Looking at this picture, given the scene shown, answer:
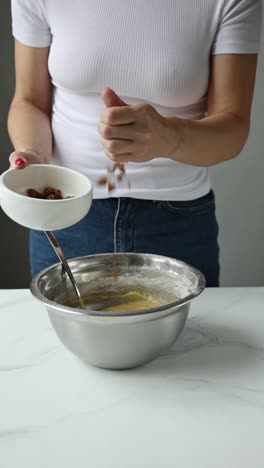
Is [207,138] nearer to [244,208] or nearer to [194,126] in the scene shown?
[194,126]

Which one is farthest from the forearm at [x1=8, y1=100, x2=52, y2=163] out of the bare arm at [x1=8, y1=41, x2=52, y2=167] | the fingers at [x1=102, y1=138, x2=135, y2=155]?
the fingers at [x1=102, y1=138, x2=135, y2=155]

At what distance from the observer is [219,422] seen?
0.82 metres

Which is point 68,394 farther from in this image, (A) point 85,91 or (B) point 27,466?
(A) point 85,91

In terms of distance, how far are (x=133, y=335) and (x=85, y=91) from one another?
0.62m

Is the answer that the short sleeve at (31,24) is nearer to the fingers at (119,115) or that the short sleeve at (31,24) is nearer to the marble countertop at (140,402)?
the fingers at (119,115)

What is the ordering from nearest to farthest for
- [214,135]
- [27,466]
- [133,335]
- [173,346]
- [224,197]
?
1. [27,466]
2. [133,335]
3. [173,346]
4. [214,135]
5. [224,197]

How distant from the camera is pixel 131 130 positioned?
40.6 inches

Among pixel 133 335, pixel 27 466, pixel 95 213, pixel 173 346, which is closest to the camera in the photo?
pixel 27 466

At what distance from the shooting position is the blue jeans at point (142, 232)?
1.34 m

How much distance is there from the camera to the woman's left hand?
100 cm

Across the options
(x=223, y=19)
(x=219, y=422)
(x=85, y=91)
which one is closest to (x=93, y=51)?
(x=85, y=91)

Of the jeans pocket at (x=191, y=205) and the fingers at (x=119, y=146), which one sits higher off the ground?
the fingers at (x=119, y=146)

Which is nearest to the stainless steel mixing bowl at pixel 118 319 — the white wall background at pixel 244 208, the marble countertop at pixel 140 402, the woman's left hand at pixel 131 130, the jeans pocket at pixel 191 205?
the marble countertop at pixel 140 402

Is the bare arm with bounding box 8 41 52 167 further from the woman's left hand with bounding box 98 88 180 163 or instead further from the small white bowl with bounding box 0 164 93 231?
the woman's left hand with bounding box 98 88 180 163
